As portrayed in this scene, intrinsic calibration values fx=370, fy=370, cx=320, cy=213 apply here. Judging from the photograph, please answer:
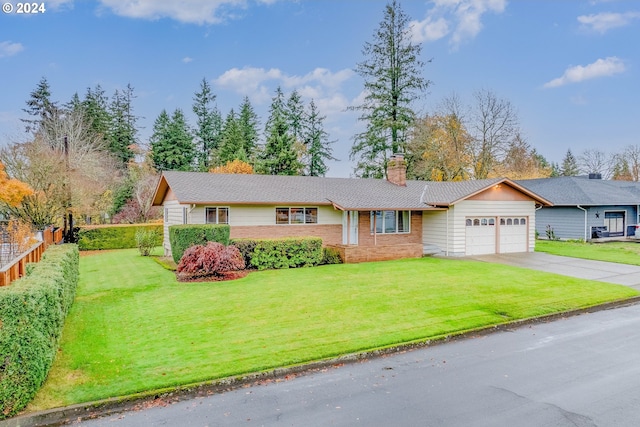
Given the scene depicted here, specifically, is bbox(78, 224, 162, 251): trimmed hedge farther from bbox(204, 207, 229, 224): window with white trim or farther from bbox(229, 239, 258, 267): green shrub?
bbox(229, 239, 258, 267): green shrub

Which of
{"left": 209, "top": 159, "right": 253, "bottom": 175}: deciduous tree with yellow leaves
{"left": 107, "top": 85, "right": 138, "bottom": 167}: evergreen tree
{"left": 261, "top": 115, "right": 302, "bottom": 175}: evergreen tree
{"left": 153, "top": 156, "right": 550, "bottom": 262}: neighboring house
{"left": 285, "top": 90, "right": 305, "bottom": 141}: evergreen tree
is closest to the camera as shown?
{"left": 153, "top": 156, "right": 550, "bottom": 262}: neighboring house

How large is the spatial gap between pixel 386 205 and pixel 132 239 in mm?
16694

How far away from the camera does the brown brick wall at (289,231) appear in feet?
57.1

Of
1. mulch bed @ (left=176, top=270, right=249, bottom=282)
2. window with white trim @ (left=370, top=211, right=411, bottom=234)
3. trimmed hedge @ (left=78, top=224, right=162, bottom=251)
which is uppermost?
window with white trim @ (left=370, top=211, right=411, bottom=234)

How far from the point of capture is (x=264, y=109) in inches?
1908

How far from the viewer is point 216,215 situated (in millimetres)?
17047

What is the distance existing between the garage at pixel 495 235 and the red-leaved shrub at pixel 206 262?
12.7 metres

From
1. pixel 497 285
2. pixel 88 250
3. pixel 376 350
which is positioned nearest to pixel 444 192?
pixel 497 285

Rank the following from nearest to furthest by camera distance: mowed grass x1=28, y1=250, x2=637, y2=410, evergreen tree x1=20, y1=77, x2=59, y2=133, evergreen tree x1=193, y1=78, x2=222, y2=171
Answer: mowed grass x1=28, y1=250, x2=637, y2=410
evergreen tree x1=20, y1=77, x2=59, y2=133
evergreen tree x1=193, y1=78, x2=222, y2=171

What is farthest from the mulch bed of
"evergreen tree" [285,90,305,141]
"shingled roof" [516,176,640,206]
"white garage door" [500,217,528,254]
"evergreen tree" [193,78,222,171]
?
"evergreen tree" [193,78,222,171]

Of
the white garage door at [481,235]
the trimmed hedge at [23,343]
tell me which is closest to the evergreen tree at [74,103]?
the white garage door at [481,235]

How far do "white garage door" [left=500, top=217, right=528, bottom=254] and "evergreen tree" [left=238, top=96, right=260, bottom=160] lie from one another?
30180 millimetres

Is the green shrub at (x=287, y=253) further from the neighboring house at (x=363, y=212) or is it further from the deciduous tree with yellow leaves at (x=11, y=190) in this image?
the deciduous tree with yellow leaves at (x=11, y=190)

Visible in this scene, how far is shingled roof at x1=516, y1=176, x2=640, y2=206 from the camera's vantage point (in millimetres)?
25266
